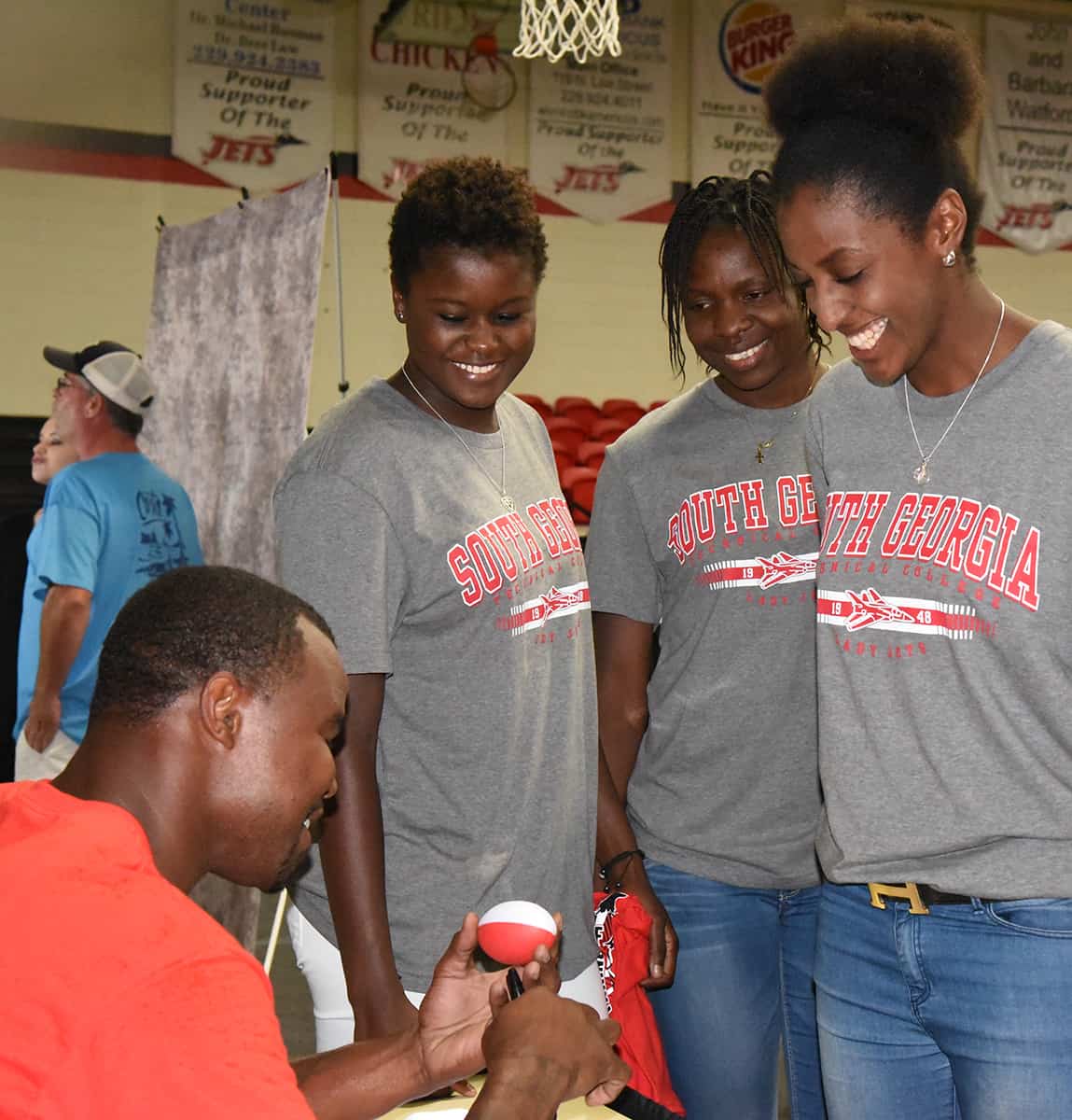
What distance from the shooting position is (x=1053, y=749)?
66.9 inches

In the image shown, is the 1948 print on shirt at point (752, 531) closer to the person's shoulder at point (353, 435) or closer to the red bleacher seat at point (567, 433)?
the person's shoulder at point (353, 435)

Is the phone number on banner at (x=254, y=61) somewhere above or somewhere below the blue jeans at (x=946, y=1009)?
above

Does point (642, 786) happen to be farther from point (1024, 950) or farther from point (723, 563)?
point (1024, 950)

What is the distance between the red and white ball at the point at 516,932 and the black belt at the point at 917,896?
0.43 metres

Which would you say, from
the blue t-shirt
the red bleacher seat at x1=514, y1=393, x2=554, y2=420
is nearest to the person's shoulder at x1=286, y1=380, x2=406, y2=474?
the blue t-shirt

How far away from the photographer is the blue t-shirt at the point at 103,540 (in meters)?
4.36

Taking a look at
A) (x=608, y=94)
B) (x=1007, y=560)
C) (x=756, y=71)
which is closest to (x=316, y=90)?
(x=608, y=94)

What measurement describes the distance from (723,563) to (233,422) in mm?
2248

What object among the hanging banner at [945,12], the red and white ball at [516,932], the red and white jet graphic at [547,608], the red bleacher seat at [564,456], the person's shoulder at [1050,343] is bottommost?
the red and white ball at [516,932]

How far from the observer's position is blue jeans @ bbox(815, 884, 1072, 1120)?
170 centimetres

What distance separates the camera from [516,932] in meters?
1.69

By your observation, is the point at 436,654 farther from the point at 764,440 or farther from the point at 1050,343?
the point at 1050,343

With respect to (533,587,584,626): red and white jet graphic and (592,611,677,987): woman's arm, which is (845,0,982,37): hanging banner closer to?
(592,611,677,987): woman's arm

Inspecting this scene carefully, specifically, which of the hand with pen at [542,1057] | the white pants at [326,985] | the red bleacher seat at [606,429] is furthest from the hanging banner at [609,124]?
the hand with pen at [542,1057]
